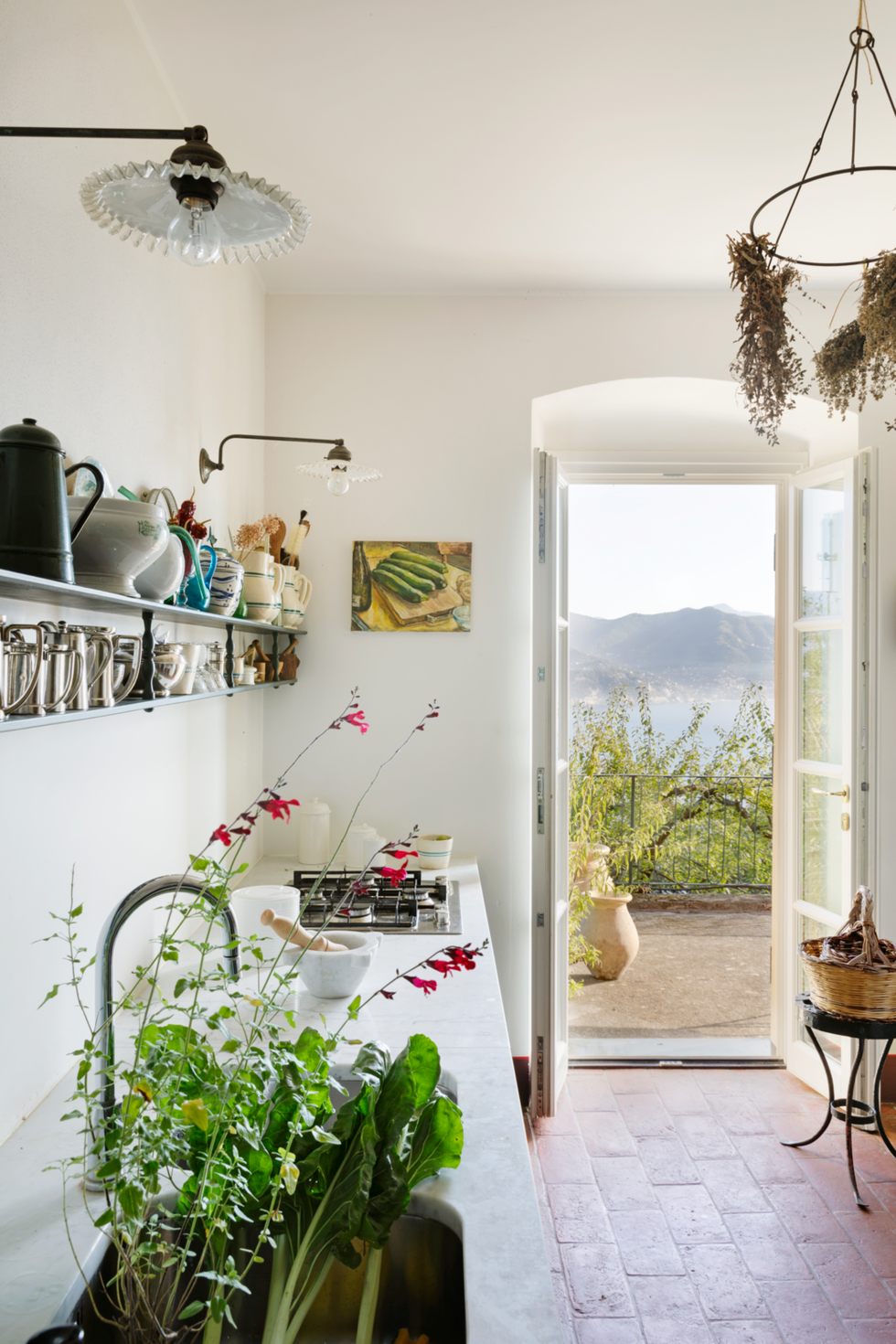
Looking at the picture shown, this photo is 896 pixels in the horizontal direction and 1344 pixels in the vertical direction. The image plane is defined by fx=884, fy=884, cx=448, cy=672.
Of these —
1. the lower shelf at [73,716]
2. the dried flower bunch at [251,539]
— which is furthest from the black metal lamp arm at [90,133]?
the dried flower bunch at [251,539]

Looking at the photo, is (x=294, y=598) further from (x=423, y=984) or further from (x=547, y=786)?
(x=423, y=984)

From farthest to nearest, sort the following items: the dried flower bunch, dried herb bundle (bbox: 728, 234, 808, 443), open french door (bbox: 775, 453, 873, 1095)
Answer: open french door (bbox: 775, 453, 873, 1095), the dried flower bunch, dried herb bundle (bbox: 728, 234, 808, 443)

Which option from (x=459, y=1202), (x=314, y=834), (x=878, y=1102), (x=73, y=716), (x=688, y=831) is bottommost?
(x=878, y=1102)

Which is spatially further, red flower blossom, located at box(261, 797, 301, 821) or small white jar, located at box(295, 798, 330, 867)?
small white jar, located at box(295, 798, 330, 867)

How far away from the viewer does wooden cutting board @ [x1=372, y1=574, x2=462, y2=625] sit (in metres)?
3.02

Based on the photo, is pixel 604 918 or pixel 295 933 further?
pixel 604 918

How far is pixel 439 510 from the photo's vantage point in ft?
9.96

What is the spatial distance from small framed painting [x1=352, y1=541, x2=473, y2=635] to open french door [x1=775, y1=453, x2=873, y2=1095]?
1.29 m

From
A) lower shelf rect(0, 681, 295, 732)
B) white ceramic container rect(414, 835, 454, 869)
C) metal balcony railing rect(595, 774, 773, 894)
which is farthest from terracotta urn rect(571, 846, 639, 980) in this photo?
lower shelf rect(0, 681, 295, 732)

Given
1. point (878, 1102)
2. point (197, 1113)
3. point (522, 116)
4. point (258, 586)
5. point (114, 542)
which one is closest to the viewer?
point (197, 1113)

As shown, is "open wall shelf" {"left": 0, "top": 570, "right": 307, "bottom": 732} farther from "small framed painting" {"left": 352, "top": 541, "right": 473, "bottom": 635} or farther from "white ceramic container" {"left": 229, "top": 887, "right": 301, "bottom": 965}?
"small framed painting" {"left": 352, "top": 541, "right": 473, "bottom": 635}

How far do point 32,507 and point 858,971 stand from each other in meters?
2.44

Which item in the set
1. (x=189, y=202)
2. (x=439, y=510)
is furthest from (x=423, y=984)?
(x=439, y=510)

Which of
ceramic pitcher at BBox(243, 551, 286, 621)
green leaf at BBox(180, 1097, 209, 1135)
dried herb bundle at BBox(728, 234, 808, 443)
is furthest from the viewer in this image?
ceramic pitcher at BBox(243, 551, 286, 621)
